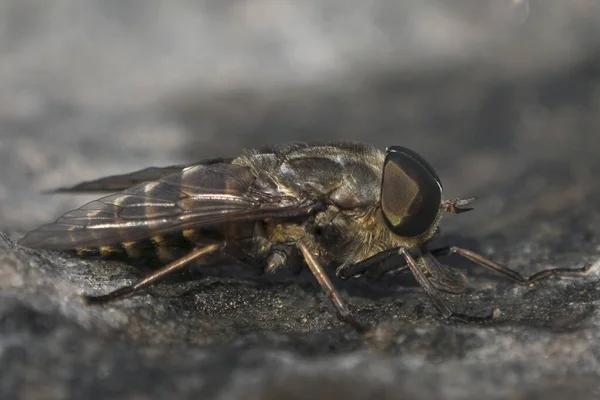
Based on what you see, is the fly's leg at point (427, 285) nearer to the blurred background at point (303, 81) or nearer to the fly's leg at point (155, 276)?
the fly's leg at point (155, 276)

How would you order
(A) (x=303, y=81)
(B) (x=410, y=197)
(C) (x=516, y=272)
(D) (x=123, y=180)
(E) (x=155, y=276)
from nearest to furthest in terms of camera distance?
(E) (x=155, y=276), (B) (x=410, y=197), (C) (x=516, y=272), (D) (x=123, y=180), (A) (x=303, y=81)

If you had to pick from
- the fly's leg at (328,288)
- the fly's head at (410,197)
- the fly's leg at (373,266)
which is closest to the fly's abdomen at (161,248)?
the fly's leg at (328,288)

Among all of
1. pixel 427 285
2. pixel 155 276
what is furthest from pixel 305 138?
pixel 155 276

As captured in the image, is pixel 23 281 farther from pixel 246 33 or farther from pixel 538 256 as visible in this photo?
pixel 246 33

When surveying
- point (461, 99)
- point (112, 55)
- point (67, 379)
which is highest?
point (112, 55)

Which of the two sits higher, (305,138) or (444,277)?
(305,138)

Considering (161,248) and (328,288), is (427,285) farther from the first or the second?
(161,248)

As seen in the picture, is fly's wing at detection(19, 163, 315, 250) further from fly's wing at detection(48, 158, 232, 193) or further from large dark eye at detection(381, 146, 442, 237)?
large dark eye at detection(381, 146, 442, 237)

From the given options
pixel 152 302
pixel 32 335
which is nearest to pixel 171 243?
pixel 152 302
